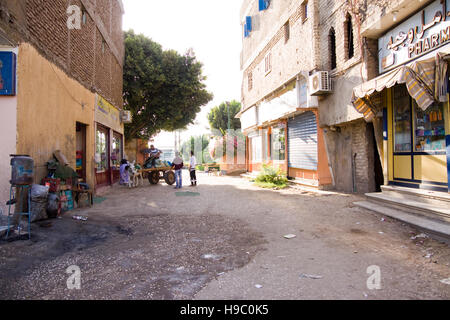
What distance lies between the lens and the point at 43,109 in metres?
6.64

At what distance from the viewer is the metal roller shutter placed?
457 inches

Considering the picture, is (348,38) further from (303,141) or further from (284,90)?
(303,141)

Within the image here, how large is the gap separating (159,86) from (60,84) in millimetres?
11643

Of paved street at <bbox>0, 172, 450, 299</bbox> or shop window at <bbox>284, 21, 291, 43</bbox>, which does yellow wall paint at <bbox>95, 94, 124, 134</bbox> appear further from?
shop window at <bbox>284, 21, 291, 43</bbox>

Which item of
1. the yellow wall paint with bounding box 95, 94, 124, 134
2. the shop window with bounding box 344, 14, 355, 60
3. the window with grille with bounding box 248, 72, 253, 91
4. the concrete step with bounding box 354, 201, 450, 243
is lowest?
the concrete step with bounding box 354, 201, 450, 243

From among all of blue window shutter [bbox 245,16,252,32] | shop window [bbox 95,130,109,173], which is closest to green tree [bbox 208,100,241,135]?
blue window shutter [bbox 245,16,252,32]

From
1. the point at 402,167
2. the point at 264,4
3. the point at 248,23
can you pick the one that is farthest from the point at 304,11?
the point at 402,167

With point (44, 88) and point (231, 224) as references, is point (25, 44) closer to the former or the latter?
point (44, 88)

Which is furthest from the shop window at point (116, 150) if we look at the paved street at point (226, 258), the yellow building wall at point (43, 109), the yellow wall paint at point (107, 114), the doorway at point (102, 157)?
the paved street at point (226, 258)

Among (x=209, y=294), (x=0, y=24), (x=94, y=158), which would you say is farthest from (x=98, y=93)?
(x=209, y=294)

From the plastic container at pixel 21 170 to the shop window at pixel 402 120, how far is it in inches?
330

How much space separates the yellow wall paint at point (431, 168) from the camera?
6047mm

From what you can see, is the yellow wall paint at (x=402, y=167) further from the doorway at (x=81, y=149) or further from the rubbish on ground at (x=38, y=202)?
the doorway at (x=81, y=149)

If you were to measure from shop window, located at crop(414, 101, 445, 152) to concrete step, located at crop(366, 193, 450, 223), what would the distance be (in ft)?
4.20
